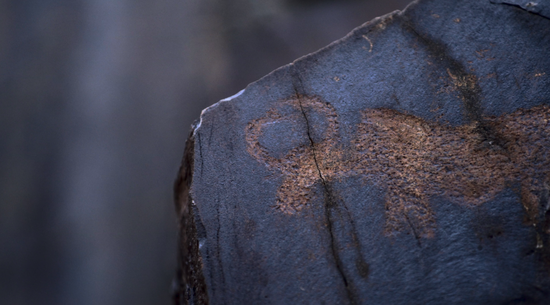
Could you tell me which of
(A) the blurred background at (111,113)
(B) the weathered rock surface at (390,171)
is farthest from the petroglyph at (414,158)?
(A) the blurred background at (111,113)

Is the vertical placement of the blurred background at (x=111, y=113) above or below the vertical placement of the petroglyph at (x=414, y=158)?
above

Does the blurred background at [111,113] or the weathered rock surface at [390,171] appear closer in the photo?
the weathered rock surface at [390,171]

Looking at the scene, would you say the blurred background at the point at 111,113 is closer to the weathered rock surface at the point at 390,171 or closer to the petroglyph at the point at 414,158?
the weathered rock surface at the point at 390,171

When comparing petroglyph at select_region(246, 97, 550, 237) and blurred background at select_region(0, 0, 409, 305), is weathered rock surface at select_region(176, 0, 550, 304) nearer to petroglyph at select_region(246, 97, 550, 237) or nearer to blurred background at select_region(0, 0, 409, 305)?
petroglyph at select_region(246, 97, 550, 237)

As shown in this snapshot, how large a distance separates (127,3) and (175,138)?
2.56ft

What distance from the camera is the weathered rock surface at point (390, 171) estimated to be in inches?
27.8

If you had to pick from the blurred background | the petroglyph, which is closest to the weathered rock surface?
the petroglyph

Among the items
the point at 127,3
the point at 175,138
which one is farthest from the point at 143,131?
the point at 127,3

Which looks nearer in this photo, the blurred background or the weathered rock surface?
the weathered rock surface

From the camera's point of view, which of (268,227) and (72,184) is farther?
(72,184)

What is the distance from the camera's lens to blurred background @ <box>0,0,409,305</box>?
1291mm

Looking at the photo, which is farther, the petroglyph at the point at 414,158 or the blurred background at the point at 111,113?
the blurred background at the point at 111,113

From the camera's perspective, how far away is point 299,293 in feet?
2.32

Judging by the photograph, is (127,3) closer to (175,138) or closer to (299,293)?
(175,138)
